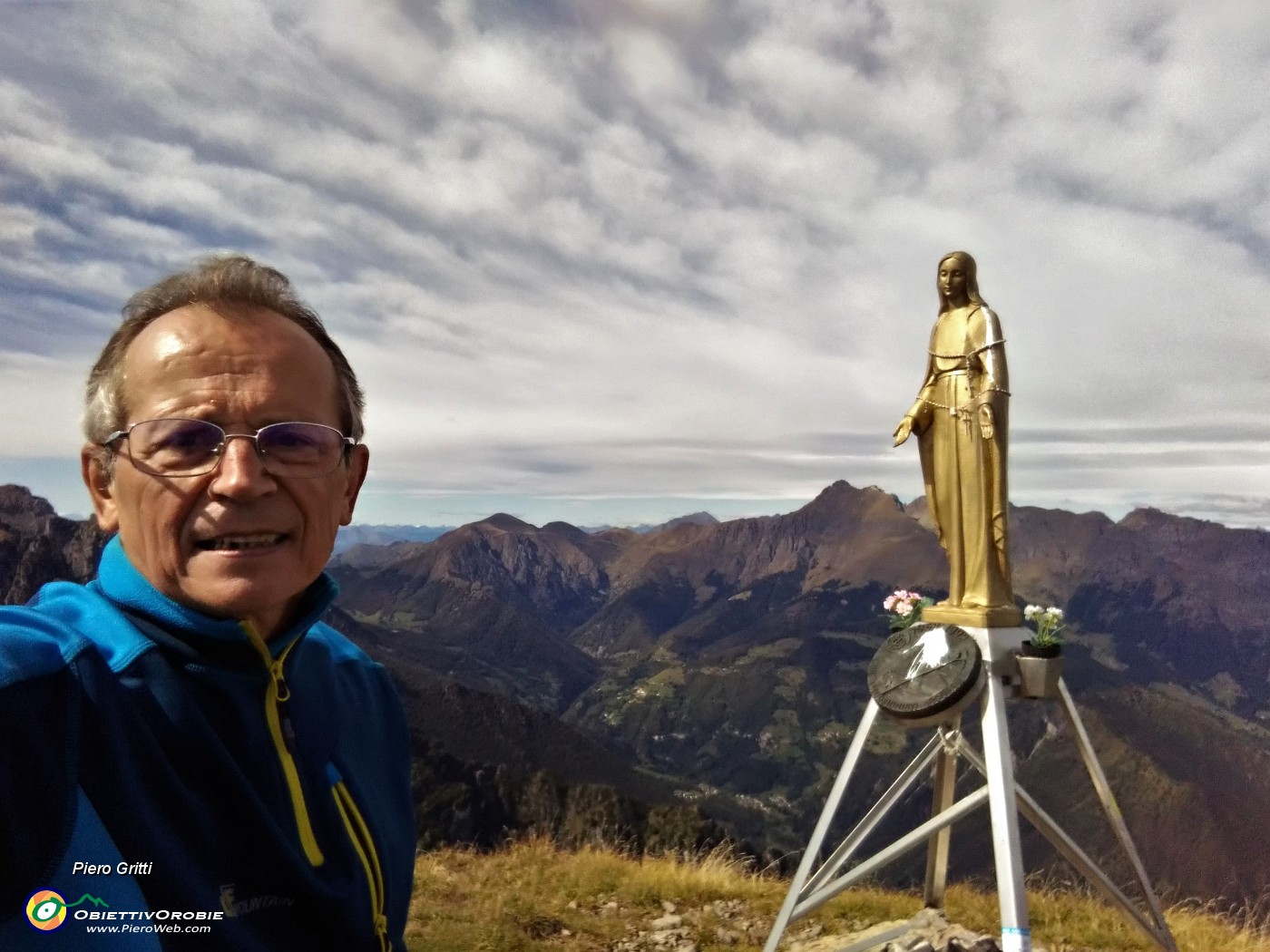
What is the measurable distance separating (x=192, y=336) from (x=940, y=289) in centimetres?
626

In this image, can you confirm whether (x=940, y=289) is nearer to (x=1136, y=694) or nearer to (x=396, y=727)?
(x=396, y=727)

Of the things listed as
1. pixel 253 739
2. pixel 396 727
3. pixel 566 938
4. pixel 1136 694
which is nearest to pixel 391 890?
pixel 396 727

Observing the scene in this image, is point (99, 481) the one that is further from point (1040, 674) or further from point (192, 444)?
point (1040, 674)

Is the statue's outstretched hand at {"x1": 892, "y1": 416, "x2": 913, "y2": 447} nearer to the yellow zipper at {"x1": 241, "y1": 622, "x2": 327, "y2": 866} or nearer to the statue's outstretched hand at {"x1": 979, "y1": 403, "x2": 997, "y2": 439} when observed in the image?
the statue's outstretched hand at {"x1": 979, "y1": 403, "x2": 997, "y2": 439}

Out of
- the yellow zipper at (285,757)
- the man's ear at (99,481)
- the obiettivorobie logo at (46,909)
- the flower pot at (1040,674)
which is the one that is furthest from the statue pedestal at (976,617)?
the obiettivorobie logo at (46,909)

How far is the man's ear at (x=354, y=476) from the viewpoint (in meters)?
2.12

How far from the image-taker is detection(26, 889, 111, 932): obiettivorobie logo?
1.37 meters

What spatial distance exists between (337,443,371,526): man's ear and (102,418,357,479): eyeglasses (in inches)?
9.5

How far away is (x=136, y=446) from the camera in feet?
5.88

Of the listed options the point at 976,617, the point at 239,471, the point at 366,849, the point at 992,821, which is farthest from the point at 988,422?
the point at 239,471

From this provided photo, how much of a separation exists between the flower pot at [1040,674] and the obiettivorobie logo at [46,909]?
19.8 ft

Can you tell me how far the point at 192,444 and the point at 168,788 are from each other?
2.55 ft

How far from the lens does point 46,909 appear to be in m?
1.38

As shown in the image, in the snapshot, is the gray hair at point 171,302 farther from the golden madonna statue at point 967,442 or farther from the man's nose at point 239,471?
the golden madonna statue at point 967,442
